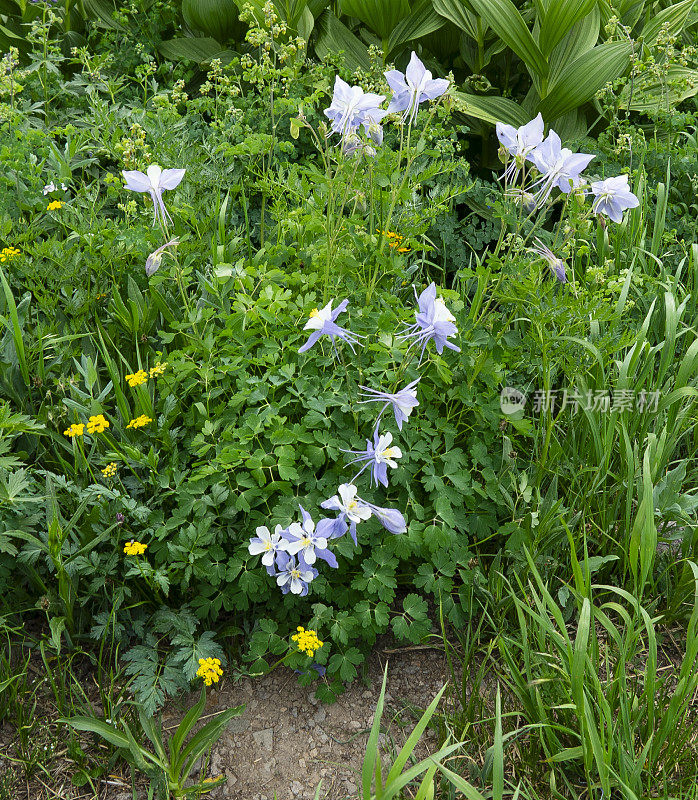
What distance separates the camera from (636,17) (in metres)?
3.21

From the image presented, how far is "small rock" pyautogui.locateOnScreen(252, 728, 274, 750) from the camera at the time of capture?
5.32 feet

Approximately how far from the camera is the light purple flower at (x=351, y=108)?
1727 millimetres

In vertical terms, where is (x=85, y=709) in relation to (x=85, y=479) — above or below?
below

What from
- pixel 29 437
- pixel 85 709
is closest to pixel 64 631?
pixel 85 709

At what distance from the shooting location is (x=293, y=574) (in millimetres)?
1548

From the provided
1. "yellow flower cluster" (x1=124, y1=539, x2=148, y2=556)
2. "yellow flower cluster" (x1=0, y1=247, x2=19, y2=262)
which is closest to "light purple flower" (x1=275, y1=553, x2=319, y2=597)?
"yellow flower cluster" (x1=124, y1=539, x2=148, y2=556)

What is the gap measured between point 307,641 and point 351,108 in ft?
3.88

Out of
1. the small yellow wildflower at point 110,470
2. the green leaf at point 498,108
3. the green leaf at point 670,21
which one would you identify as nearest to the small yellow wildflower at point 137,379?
the small yellow wildflower at point 110,470

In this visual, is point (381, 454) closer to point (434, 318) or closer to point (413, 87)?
point (434, 318)

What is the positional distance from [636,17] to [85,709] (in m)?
3.31

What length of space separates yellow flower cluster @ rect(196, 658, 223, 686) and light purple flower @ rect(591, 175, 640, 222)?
4.25 feet

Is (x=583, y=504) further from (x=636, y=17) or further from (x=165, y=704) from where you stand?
(x=636, y=17)

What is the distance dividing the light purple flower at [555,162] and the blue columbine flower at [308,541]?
0.89 meters

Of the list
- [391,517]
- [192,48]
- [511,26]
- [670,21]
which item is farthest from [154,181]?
[670,21]
